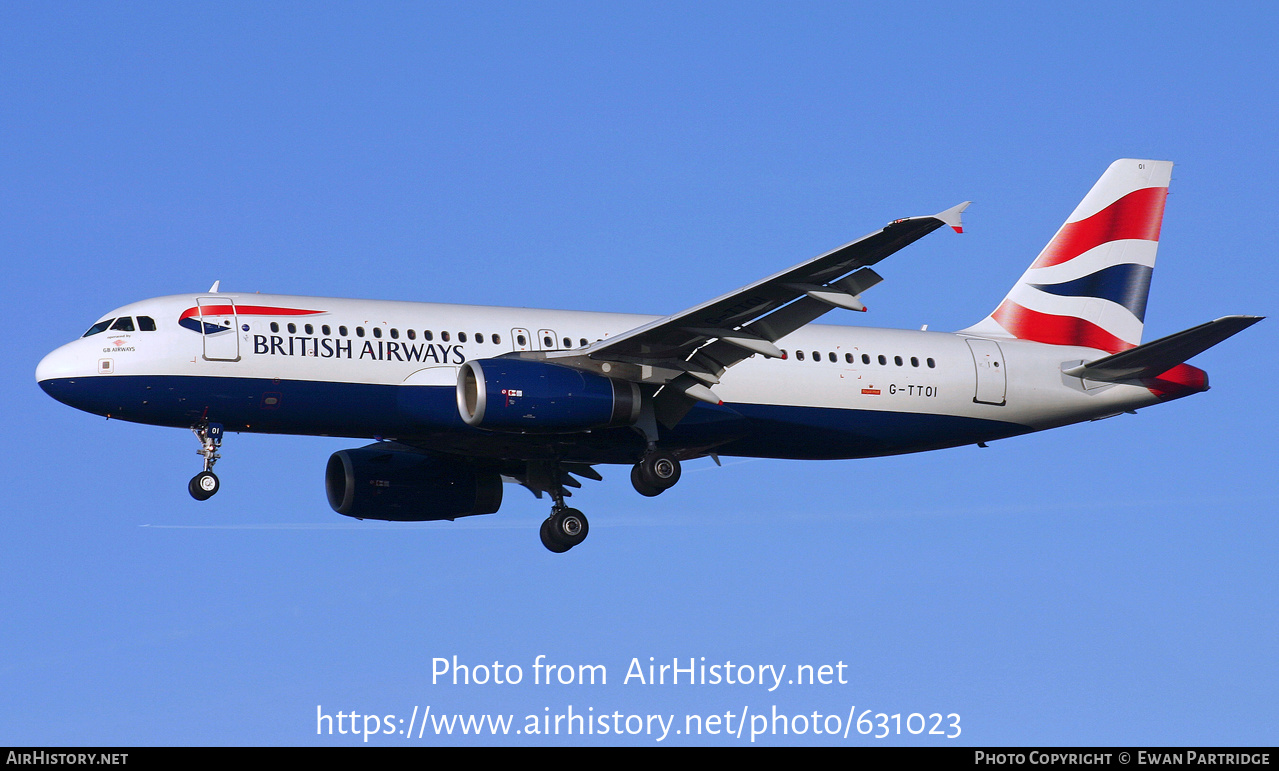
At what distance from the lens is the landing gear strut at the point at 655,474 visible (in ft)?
111

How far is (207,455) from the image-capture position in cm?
3262

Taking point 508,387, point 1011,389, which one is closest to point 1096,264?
point 1011,389

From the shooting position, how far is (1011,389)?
3719 cm

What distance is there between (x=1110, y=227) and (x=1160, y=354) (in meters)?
6.03

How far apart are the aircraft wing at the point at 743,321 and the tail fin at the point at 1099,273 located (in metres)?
9.04

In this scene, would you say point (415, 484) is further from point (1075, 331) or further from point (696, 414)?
point (1075, 331)

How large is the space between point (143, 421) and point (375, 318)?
4.94 metres

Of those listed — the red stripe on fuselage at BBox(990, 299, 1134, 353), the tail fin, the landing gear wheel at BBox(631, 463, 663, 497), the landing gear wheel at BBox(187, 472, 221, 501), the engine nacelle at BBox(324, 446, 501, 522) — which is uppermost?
the tail fin

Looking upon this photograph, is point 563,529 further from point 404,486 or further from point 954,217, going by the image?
point 954,217

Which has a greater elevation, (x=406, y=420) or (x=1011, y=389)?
(x=1011, y=389)

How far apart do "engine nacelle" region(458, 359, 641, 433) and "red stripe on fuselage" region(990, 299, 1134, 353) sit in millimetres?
11289

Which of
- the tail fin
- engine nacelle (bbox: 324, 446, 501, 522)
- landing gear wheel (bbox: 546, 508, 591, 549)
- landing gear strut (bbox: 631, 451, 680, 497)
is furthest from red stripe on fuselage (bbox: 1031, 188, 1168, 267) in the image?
engine nacelle (bbox: 324, 446, 501, 522)

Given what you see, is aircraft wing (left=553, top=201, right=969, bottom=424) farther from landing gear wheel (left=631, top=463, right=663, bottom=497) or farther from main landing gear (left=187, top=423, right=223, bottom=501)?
main landing gear (left=187, top=423, right=223, bottom=501)

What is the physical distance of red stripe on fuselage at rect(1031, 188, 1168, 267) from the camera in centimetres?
4019
